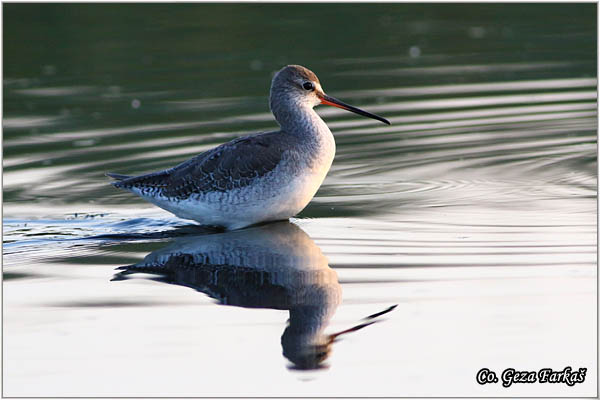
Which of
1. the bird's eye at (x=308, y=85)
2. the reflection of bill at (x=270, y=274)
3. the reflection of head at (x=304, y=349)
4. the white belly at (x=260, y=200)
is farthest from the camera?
the bird's eye at (x=308, y=85)

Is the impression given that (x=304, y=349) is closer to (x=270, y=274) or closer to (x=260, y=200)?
(x=270, y=274)

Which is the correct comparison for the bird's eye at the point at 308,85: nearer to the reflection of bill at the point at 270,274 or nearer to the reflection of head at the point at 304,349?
the reflection of bill at the point at 270,274

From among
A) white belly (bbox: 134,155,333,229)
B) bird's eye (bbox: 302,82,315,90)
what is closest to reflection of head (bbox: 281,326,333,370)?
white belly (bbox: 134,155,333,229)

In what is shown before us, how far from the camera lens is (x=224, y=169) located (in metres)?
8.77

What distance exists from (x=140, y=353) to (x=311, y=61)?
11.0 metres

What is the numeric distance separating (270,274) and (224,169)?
68.9 inches

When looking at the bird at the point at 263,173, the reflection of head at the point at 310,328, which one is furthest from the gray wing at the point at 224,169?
the reflection of head at the point at 310,328

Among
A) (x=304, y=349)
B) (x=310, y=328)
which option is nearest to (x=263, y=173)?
(x=310, y=328)

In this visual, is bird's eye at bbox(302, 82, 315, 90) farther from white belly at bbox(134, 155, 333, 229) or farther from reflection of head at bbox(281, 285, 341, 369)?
reflection of head at bbox(281, 285, 341, 369)

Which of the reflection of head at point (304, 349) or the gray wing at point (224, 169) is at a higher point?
the gray wing at point (224, 169)

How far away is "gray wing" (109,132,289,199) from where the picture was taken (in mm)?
8617

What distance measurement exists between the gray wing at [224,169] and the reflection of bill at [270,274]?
1.51ft

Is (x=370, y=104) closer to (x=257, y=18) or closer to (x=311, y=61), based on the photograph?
(x=311, y=61)

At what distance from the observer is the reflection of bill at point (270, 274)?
6.19 metres
